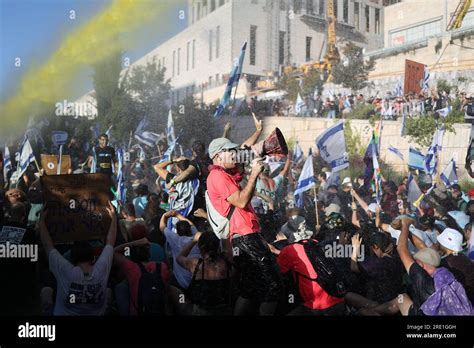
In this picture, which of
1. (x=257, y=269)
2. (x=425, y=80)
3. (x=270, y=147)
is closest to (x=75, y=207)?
(x=257, y=269)

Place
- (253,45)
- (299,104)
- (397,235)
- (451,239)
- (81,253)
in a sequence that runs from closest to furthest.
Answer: (81,253), (451,239), (397,235), (253,45), (299,104)

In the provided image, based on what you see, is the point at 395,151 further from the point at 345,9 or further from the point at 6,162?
the point at 6,162

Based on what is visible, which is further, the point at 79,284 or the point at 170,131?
the point at 170,131

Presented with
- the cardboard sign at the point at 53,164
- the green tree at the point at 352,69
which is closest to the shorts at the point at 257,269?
the cardboard sign at the point at 53,164

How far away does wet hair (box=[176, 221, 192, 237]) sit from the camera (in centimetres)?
477

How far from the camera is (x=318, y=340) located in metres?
4.58

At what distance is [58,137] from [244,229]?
2151 mm

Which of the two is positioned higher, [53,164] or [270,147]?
[270,147]

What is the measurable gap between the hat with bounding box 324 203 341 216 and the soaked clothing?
4.42 feet

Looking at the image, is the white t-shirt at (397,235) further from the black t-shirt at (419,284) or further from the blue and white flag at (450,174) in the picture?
the blue and white flag at (450,174)

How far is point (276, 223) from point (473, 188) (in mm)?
2033

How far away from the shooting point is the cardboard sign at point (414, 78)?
5.45 m

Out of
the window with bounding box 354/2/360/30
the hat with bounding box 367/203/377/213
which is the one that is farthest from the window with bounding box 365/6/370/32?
the hat with bounding box 367/203/377/213

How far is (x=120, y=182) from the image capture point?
5121 mm
